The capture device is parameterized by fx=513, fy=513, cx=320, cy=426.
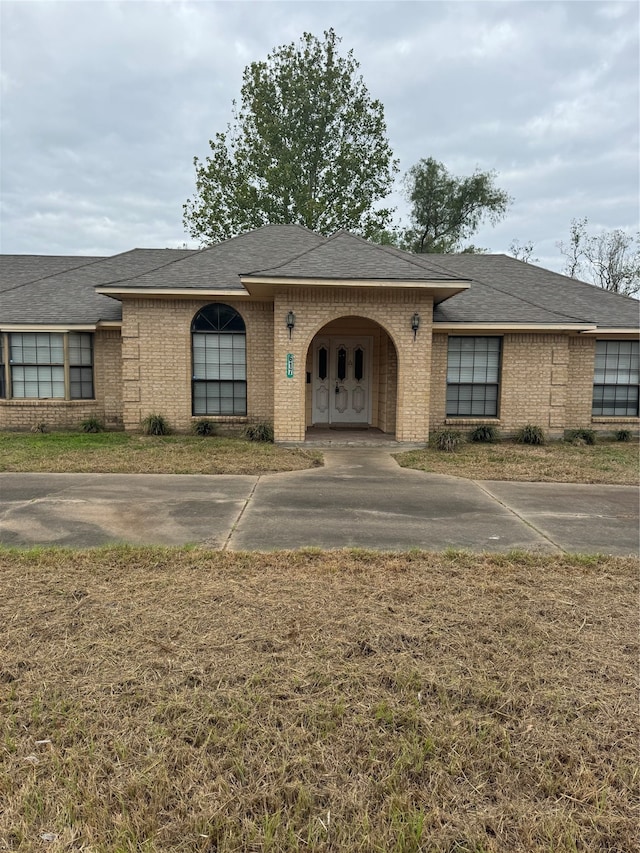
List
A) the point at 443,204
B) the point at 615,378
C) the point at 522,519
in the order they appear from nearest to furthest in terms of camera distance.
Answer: the point at 522,519 → the point at 615,378 → the point at 443,204

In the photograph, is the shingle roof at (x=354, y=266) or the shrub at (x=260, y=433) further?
the shrub at (x=260, y=433)

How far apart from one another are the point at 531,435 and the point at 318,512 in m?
7.88

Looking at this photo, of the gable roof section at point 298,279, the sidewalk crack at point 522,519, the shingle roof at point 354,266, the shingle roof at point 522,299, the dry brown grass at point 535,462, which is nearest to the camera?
the sidewalk crack at point 522,519

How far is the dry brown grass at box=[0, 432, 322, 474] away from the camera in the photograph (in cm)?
832

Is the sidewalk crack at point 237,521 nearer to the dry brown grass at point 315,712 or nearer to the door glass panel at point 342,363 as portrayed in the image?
the dry brown grass at point 315,712

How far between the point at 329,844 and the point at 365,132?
32.4 meters

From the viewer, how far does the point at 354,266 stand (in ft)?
35.4

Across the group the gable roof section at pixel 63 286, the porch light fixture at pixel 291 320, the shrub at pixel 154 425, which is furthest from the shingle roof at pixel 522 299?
the gable roof section at pixel 63 286

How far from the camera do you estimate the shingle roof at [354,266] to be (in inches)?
401

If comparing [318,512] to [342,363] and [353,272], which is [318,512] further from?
[342,363]

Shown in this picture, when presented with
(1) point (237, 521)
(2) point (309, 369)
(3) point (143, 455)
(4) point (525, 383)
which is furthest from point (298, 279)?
(4) point (525, 383)

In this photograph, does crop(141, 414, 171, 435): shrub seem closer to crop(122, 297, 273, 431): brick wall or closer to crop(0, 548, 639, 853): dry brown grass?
crop(122, 297, 273, 431): brick wall

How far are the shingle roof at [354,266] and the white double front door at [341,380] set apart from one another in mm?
2573

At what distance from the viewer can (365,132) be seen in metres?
28.7
